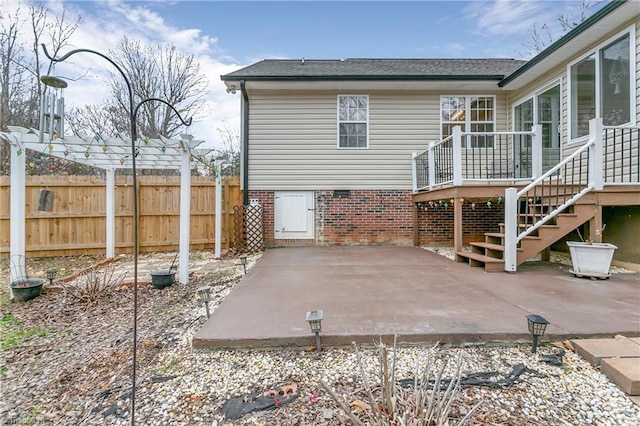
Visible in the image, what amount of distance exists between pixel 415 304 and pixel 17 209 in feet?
18.5

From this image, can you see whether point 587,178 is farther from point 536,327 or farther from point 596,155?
point 536,327

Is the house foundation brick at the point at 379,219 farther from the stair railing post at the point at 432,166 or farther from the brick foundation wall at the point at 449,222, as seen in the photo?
the stair railing post at the point at 432,166

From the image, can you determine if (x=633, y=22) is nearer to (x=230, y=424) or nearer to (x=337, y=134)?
(x=337, y=134)

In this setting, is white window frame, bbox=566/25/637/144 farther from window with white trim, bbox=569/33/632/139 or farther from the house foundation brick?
the house foundation brick

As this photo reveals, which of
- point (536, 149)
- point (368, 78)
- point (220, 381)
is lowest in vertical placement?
point (220, 381)

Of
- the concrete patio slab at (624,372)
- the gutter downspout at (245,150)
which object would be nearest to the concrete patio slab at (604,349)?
the concrete patio slab at (624,372)

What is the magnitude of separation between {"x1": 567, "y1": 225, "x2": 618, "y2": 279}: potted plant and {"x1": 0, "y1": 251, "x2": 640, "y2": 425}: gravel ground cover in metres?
2.75

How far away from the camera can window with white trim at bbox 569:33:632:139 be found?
4.94 meters

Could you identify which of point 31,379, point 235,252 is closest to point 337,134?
point 235,252

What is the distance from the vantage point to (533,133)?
5.54 m

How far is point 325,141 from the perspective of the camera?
7879 mm

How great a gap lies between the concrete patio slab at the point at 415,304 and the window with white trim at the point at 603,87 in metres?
2.77

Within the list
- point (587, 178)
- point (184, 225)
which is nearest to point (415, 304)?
point (184, 225)

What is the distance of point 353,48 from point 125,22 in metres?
7.79
